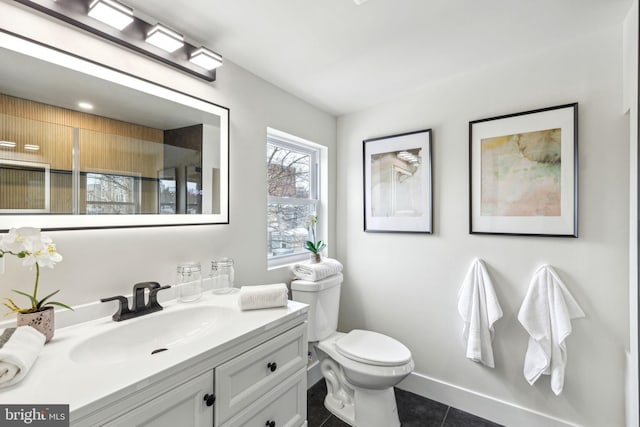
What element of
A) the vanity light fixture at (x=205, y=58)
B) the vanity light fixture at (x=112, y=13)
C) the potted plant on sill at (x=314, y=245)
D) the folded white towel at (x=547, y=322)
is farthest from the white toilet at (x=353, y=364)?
the vanity light fixture at (x=112, y=13)

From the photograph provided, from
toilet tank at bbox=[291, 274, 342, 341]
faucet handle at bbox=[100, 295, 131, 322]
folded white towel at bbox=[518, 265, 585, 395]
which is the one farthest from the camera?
toilet tank at bbox=[291, 274, 342, 341]

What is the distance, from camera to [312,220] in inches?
96.3

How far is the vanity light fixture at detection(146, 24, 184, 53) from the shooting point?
1.28 meters

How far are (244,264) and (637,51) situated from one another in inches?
86.0

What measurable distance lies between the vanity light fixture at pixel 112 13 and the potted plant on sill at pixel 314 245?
164cm

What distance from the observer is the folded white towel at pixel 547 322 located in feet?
5.07

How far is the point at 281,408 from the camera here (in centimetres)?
127

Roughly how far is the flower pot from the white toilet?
1278mm

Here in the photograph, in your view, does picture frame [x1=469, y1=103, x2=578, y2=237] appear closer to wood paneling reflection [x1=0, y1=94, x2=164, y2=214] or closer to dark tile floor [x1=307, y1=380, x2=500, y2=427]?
dark tile floor [x1=307, y1=380, x2=500, y2=427]

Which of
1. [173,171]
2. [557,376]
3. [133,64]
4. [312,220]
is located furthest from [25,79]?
[557,376]

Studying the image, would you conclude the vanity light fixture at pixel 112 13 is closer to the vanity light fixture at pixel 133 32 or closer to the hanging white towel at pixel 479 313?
the vanity light fixture at pixel 133 32

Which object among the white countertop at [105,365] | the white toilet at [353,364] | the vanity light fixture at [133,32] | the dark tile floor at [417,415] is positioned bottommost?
the dark tile floor at [417,415]

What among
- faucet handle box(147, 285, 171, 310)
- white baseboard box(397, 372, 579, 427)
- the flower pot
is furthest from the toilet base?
the flower pot

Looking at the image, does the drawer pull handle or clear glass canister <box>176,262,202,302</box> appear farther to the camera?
clear glass canister <box>176,262,202,302</box>
